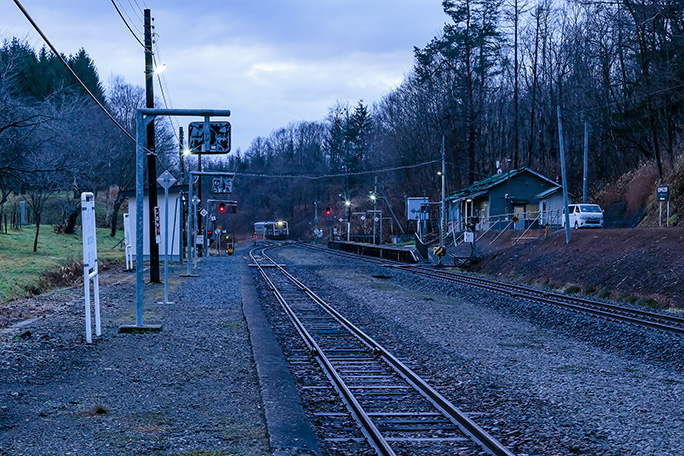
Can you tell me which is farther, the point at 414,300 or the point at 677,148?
the point at 677,148

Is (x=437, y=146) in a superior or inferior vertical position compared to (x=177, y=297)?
superior

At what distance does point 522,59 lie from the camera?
2625 inches

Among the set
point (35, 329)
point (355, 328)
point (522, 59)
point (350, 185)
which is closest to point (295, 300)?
point (355, 328)

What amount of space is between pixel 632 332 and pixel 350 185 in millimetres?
91573

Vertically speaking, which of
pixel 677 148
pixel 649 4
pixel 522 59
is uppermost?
pixel 522 59

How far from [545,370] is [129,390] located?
5986mm

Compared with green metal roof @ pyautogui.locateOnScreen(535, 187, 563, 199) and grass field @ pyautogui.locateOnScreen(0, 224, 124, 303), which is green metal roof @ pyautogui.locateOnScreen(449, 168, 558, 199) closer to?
green metal roof @ pyautogui.locateOnScreen(535, 187, 563, 199)

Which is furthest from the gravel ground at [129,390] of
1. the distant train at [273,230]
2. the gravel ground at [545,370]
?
the distant train at [273,230]

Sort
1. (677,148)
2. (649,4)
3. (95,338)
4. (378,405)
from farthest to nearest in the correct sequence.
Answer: (677,148)
(649,4)
(95,338)
(378,405)

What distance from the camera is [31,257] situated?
3300cm

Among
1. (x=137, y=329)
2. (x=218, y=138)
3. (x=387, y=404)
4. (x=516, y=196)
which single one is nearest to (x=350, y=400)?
(x=387, y=404)

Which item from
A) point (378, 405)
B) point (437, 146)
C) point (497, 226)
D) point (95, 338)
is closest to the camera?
point (378, 405)

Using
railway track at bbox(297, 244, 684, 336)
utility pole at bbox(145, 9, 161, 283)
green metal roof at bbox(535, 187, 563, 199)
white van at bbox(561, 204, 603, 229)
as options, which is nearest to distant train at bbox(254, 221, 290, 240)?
green metal roof at bbox(535, 187, 563, 199)

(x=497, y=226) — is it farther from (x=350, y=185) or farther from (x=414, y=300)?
(x=350, y=185)
